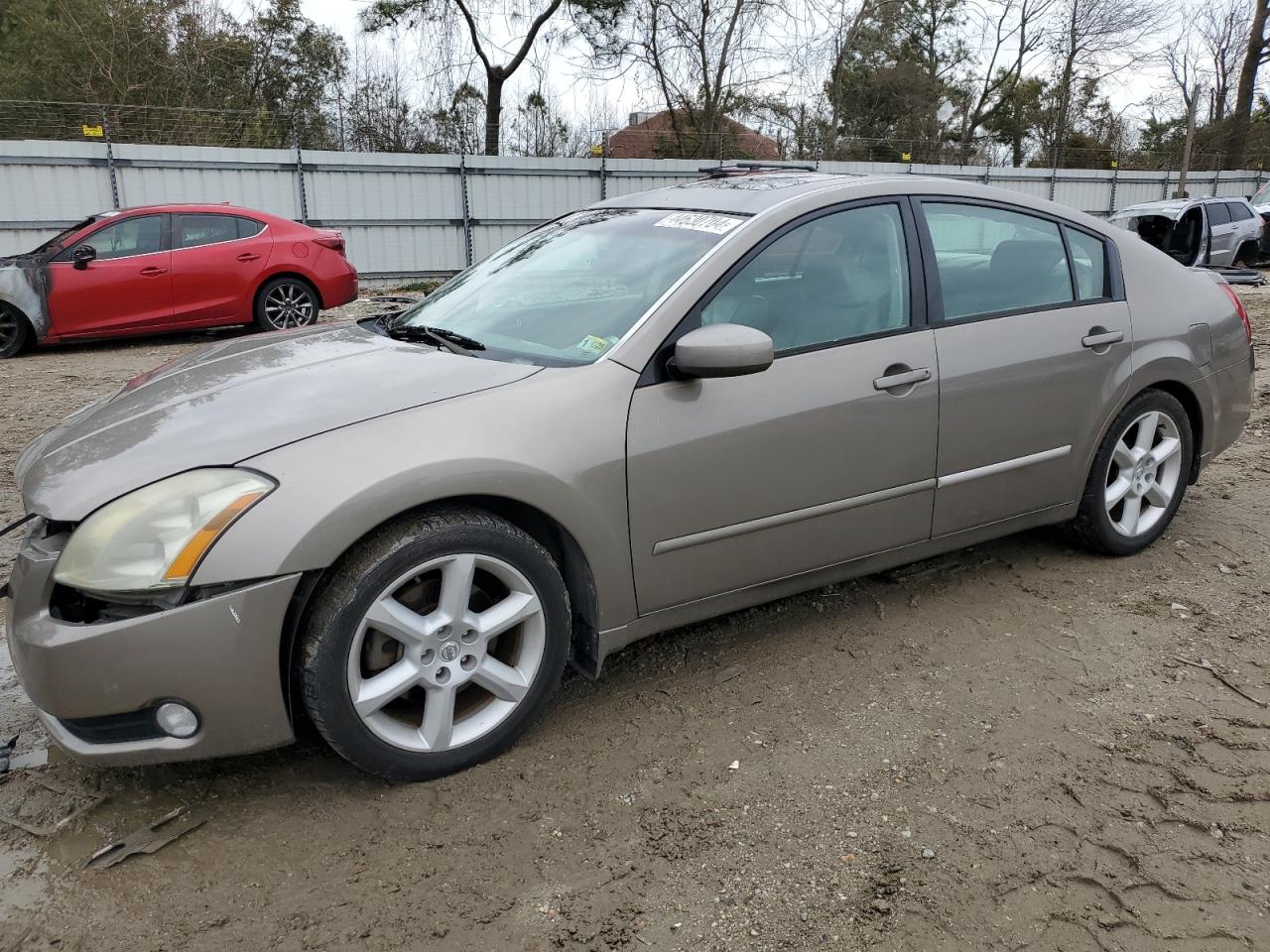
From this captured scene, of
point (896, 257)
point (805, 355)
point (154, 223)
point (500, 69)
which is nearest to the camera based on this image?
point (805, 355)

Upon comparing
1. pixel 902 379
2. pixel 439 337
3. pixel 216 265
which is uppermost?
pixel 439 337

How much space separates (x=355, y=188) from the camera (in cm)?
1623

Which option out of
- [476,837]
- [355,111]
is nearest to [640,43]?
[355,111]

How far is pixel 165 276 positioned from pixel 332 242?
195cm

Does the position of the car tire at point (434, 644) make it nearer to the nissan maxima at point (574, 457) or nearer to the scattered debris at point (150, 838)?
the nissan maxima at point (574, 457)

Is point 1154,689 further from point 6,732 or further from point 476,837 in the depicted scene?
point 6,732

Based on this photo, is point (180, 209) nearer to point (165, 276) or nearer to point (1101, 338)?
point (165, 276)

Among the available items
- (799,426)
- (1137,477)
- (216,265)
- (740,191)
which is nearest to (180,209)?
(216,265)

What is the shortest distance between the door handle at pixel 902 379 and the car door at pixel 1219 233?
14537 mm

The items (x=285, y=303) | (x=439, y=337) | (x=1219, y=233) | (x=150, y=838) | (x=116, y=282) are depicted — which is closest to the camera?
(x=150, y=838)

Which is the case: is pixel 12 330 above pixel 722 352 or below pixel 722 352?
below

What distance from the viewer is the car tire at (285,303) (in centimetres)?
1077

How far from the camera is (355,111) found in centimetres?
2072

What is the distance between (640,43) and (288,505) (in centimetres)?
2624
